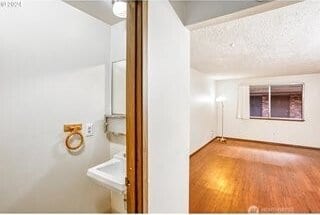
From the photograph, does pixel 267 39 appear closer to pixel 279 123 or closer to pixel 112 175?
pixel 112 175

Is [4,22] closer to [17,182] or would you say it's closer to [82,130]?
[82,130]

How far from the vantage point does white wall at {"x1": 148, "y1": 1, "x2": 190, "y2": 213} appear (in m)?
0.98

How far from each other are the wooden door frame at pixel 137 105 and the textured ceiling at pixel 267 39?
147 centimetres

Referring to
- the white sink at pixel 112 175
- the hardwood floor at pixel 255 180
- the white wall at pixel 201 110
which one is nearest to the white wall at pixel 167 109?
the white sink at pixel 112 175

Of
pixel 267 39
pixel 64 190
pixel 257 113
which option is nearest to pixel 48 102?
pixel 64 190

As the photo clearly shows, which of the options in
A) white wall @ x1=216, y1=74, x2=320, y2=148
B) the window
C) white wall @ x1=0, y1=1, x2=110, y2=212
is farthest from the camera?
the window

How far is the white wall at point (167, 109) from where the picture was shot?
975 mm

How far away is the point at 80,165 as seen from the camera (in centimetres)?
170

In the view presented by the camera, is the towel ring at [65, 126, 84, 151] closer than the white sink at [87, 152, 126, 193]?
No

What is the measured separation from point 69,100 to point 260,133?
5710 mm

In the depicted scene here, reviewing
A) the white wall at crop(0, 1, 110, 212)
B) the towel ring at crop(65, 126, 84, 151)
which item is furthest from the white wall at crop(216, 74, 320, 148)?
the towel ring at crop(65, 126, 84, 151)

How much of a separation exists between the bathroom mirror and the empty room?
0.83 meters

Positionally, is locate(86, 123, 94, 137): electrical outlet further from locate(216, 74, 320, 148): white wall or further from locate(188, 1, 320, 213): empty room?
locate(216, 74, 320, 148): white wall

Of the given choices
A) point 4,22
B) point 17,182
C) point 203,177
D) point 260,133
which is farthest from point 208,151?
point 4,22
